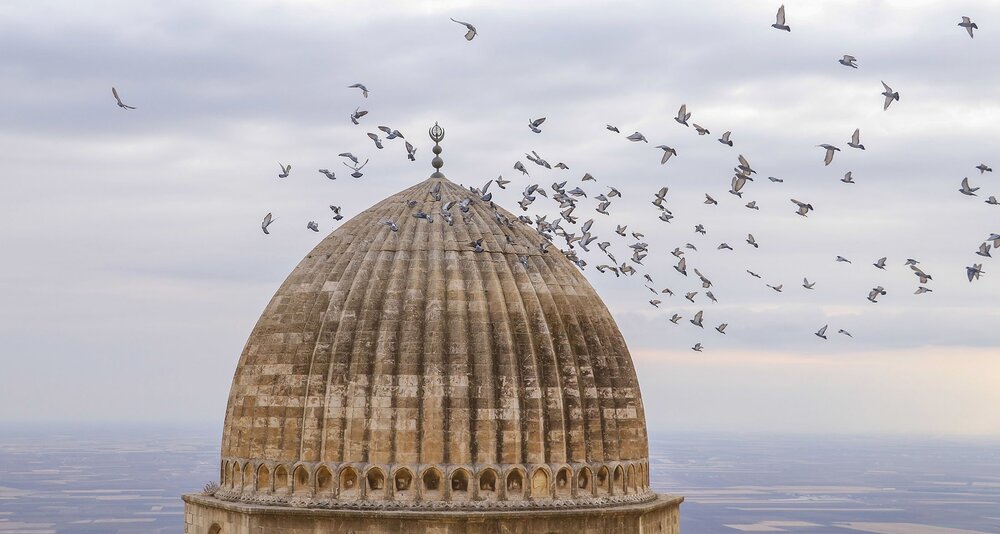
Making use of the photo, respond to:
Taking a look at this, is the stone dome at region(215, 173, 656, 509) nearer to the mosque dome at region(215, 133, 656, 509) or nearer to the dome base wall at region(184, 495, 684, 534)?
the mosque dome at region(215, 133, 656, 509)

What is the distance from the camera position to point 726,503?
525 feet

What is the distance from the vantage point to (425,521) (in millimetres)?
18953

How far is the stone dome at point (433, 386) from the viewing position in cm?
1938

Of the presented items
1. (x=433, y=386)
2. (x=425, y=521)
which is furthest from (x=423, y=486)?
(x=433, y=386)

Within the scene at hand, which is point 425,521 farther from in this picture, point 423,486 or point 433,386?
point 433,386

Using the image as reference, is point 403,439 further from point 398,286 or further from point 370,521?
point 398,286

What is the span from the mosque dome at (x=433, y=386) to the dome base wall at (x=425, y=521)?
0.21 m

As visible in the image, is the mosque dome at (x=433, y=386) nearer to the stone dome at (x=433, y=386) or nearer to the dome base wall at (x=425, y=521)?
the stone dome at (x=433, y=386)

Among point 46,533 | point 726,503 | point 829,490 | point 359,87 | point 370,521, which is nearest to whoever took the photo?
point 370,521

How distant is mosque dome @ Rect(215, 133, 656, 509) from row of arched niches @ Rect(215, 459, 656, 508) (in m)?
0.02

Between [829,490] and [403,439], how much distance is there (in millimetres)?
182426

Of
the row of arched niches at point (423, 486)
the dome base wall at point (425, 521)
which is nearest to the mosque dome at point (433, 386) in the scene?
the row of arched niches at point (423, 486)

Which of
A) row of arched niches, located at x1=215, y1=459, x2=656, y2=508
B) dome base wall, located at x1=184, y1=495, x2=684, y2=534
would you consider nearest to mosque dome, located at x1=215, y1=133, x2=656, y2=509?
row of arched niches, located at x1=215, y1=459, x2=656, y2=508

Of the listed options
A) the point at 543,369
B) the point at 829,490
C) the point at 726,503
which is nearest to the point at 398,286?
the point at 543,369
